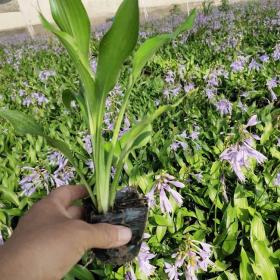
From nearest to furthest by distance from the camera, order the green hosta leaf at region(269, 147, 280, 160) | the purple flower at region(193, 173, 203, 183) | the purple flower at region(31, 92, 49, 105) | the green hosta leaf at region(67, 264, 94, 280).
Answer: the green hosta leaf at region(67, 264, 94, 280)
the purple flower at region(193, 173, 203, 183)
the green hosta leaf at region(269, 147, 280, 160)
the purple flower at region(31, 92, 49, 105)

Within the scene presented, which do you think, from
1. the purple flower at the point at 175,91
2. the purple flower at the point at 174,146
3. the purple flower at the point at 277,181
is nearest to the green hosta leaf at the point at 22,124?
the purple flower at the point at 277,181

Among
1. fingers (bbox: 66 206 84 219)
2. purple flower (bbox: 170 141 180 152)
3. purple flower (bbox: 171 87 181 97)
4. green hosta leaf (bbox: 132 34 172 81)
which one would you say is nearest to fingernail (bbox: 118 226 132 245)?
fingers (bbox: 66 206 84 219)

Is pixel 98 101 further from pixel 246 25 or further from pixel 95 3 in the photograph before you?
pixel 95 3

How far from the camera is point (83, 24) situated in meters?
1.38

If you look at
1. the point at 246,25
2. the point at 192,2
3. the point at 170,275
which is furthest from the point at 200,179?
the point at 192,2

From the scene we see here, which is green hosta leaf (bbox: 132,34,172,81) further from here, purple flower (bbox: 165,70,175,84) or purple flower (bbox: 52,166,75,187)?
purple flower (bbox: 165,70,175,84)

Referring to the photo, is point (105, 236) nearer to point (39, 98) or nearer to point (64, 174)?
point (64, 174)

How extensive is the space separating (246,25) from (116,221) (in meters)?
7.07

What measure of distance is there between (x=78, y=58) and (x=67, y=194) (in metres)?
0.54

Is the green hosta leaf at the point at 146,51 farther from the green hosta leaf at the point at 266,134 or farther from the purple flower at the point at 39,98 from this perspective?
the purple flower at the point at 39,98

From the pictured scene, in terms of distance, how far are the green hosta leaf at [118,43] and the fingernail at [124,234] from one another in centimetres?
51

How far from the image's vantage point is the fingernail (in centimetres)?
138

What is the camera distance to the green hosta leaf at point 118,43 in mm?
1250

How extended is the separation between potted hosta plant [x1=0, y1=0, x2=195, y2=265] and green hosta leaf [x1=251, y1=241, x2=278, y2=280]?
0.57 m
